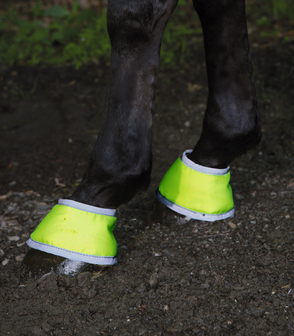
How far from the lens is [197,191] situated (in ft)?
4.93

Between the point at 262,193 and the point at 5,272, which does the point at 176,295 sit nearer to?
the point at 5,272

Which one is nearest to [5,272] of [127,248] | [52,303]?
[52,303]

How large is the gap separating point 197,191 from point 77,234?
479 mm

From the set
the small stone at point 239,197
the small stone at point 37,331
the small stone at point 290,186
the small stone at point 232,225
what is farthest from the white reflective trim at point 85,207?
the small stone at point 290,186

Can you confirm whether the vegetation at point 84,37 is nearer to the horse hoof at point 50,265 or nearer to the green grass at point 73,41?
the green grass at point 73,41

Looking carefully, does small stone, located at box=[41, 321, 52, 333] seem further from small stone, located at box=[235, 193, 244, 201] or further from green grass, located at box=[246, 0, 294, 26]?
green grass, located at box=[246, 0, 294, 26]

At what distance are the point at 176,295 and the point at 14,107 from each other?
2105 mm

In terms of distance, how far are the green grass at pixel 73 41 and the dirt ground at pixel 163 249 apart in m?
0.73

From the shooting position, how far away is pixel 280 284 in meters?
1.22

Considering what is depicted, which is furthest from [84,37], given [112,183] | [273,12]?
[112,183]

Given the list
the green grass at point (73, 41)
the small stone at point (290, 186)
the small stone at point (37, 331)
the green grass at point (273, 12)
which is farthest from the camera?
the green grass at point (273, 12)

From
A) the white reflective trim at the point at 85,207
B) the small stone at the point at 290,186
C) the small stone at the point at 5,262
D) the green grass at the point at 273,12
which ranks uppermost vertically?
the green grass at the point at 273,12

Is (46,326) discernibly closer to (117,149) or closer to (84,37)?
(117,149)

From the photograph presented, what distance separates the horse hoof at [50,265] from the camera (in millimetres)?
1278
